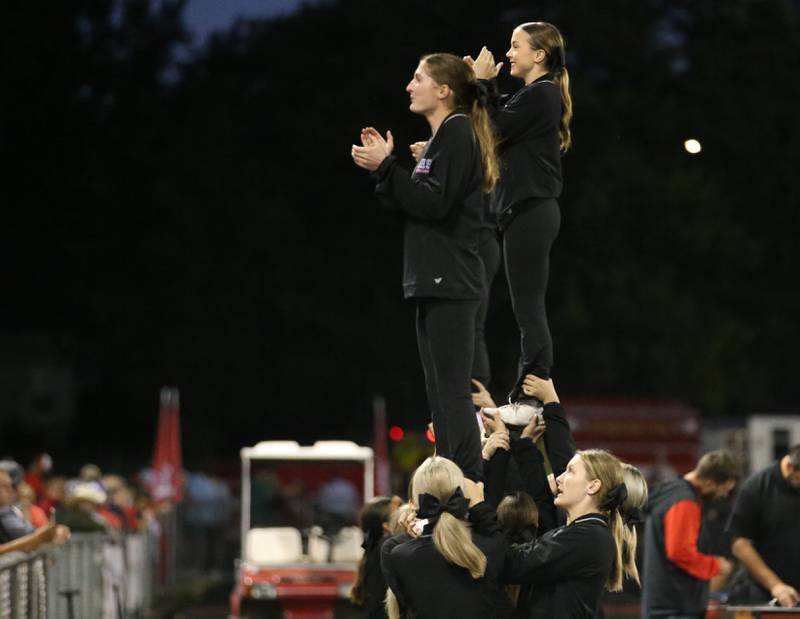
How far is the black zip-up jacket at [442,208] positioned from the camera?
6852mm

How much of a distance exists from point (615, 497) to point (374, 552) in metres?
2.47

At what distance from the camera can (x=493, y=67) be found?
303 inches

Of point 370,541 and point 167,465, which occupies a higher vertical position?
point 370,541

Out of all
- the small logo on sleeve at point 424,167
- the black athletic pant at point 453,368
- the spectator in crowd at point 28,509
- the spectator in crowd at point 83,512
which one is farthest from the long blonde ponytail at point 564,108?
the spectator in crowd at point 83,512

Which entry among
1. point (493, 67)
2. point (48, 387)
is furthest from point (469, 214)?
point (48, 387)

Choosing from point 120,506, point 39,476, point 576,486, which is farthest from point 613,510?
point 39,476

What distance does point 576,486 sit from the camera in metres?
6.99

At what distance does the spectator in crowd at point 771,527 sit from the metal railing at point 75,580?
4337mm

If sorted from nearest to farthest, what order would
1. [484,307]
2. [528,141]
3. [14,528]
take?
[528,141], [484,307], [14,528]

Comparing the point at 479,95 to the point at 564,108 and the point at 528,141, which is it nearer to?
the point at 528,141

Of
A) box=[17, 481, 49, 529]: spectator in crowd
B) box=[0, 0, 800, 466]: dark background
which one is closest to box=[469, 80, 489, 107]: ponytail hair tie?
box=[17, 481, 49, 529]: spectator in crowd

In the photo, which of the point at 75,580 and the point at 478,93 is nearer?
the point at 478,93

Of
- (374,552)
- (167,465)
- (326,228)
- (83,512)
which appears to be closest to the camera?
(374,552)

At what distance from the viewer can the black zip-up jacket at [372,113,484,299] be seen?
6852mm
